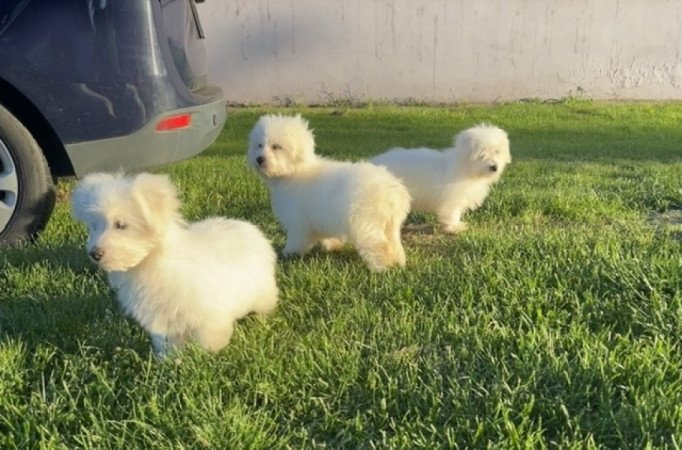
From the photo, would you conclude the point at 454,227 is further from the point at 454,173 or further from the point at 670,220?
the point at 670,220

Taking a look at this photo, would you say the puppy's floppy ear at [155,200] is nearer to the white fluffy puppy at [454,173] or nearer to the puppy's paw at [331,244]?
the puppy's paw at [331,244]

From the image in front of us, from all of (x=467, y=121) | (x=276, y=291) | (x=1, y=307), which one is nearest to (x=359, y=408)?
(x=276, y=291)

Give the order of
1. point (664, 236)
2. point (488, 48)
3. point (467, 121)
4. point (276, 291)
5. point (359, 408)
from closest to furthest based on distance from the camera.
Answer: point (359, 408) → point (276, 291) → point (664, 236) → point (467, 121) → point (488, 48)

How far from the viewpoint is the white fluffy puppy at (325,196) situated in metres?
4.09

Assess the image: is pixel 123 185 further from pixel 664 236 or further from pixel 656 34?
pixel 656 34

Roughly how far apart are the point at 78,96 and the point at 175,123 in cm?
63

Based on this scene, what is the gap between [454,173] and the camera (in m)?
5.41

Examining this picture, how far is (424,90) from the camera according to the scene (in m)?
14.5

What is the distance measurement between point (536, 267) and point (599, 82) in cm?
1223

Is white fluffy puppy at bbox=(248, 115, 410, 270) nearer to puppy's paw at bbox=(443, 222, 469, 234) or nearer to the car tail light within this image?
the car tail light

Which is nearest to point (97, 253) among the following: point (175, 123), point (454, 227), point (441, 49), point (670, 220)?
point (175, 123)

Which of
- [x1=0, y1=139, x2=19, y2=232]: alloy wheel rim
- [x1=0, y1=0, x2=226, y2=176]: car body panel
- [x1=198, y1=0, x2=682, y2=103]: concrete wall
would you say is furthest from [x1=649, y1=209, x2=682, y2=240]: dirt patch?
[x1=198, y1=0, x2=682, y2=103]: concrete wall

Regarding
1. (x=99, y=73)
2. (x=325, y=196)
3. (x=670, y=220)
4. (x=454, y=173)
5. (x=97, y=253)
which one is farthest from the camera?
(x=454, y=173)

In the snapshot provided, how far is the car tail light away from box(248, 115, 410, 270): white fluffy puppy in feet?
1.58
